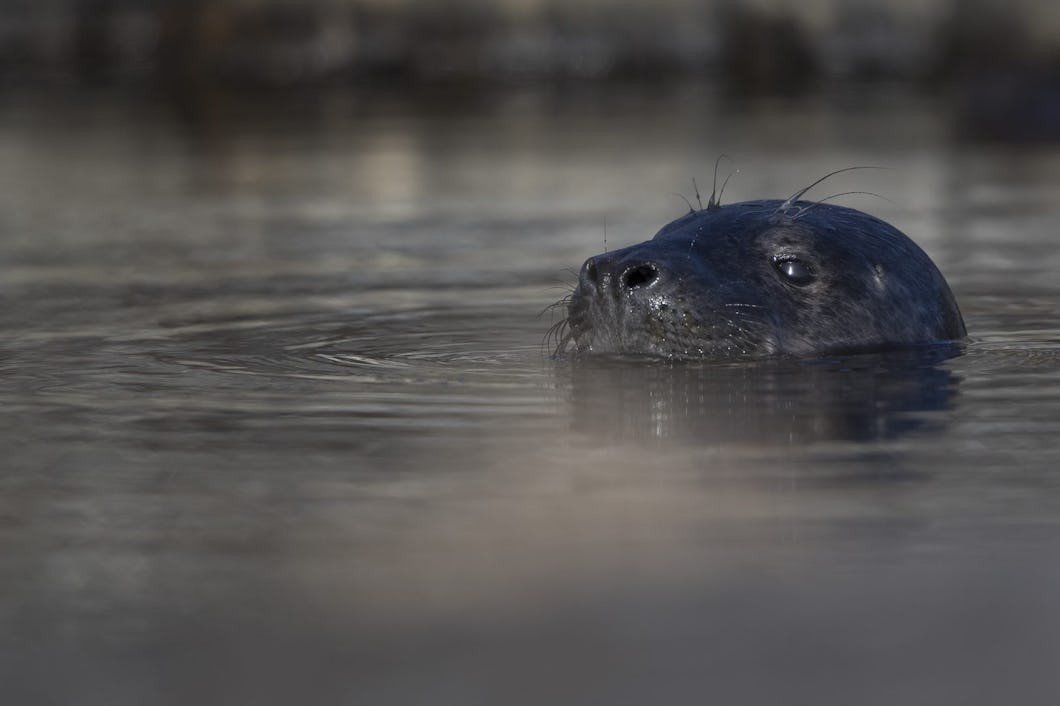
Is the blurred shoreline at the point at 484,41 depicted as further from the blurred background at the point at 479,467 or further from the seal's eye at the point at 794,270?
the seal's eye at the point at 794,270

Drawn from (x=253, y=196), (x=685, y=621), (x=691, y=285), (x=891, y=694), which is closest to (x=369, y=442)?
(x=691, y=285)

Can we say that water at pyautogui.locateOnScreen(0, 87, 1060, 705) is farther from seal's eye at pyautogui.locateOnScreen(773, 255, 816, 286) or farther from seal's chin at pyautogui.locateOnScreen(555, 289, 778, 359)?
seal's eye at pyautogui.locateOnScreen(773, 255, 816, 286)

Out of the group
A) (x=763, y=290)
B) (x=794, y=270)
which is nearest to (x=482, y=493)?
(x=763, y=290)

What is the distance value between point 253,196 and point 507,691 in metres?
11.2

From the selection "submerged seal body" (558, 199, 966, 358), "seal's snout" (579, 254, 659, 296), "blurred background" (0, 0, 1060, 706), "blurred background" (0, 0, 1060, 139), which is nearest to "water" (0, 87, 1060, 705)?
"blurred background" (0, 0, 1060, 706)

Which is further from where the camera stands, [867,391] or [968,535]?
[867,391]

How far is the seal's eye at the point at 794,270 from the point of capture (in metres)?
6.91

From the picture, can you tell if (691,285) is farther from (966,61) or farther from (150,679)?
(966,61)

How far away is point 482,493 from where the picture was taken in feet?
15.7

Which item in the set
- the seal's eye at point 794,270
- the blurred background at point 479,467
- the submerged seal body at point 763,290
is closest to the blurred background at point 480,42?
the blurred background at point 479,467

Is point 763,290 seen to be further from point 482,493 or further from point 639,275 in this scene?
point 482,493

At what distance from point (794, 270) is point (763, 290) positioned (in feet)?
0.51

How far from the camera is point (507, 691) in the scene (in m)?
3.31

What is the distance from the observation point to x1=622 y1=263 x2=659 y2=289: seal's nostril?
6555mm
